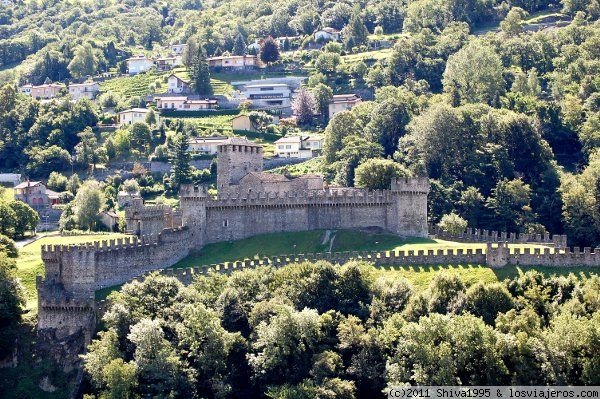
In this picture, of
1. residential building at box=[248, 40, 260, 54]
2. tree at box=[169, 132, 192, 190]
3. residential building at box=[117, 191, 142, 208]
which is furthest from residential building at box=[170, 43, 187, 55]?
residential building at box=[117, 191, 142, 208]

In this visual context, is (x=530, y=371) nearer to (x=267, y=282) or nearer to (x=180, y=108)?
(x=267, y=282)

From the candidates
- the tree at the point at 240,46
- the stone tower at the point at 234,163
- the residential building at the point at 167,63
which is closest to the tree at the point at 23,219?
the stone tower at the point at 234,163

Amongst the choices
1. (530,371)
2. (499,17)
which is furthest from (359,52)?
(530,371)

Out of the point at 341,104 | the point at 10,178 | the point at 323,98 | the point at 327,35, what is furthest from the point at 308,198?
the point at 327,35

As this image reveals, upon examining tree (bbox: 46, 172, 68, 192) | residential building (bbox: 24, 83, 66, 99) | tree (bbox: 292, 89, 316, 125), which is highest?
residential building (bbox: 24, 83, 66, 99)

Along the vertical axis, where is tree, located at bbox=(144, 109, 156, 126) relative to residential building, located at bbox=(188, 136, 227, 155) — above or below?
above

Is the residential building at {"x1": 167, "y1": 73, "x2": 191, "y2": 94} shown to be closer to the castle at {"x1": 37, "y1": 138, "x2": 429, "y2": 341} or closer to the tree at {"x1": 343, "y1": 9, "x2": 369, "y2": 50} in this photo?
the tree at {"x1": 343, "y1": 9, "x2": 369, "y2": 50}
